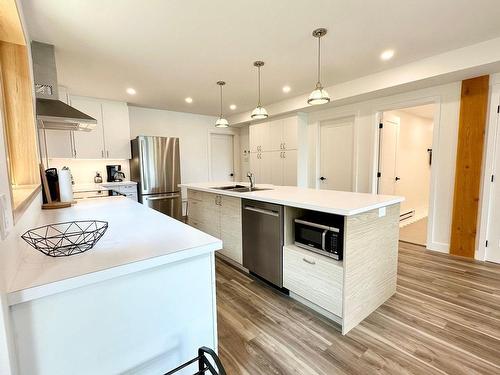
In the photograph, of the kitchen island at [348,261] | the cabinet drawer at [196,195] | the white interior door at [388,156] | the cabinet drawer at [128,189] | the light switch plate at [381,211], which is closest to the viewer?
the kitchen island at [348,261]

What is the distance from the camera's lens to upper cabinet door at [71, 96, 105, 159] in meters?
4.28

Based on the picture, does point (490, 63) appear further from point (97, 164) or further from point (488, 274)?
point (97, 164)

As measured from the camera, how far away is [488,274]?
267 cm

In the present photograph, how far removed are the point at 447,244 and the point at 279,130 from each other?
11.1 feet

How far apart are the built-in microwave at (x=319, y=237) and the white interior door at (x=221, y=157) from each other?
15.0 ft

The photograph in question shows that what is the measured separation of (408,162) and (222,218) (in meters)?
4.19

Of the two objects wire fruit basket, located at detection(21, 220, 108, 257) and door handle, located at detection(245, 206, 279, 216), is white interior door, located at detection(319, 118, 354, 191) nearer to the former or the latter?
door handle, located at detection(245, 206, 279, 216)

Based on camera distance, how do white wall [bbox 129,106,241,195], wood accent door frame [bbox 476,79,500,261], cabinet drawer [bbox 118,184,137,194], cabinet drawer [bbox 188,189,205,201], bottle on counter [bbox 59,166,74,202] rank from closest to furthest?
bottle on counter [bbox 59,166,74,202] → wood accent door frame [bbox 476,79,500,261] → cabinet drawer [bbox 188,189,205,201] → cabinet drawer [bbox 118,184,137,194] → white wall [bbox 129,106,241,195]

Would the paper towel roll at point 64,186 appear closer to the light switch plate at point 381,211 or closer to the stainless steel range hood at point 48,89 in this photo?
the stainless steel range hood at point 48,89

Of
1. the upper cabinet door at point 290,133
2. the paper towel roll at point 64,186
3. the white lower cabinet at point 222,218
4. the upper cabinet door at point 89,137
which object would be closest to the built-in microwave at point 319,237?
the white lower cabinet at point 222,218

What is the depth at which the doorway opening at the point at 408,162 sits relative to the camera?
4.10m

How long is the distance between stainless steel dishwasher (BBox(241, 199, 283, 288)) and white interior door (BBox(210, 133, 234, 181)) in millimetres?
4041

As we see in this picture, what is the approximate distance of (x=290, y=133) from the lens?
483 cm

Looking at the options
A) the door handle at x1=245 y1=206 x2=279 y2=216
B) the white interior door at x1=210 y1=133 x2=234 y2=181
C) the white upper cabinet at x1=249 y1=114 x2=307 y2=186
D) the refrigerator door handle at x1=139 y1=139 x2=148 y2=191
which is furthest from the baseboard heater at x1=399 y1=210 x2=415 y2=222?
the refrigerator door handle at x1=139 y1=139 x2=148 y2=191
